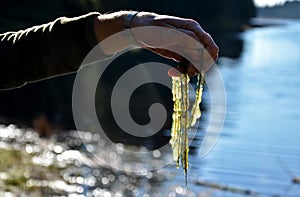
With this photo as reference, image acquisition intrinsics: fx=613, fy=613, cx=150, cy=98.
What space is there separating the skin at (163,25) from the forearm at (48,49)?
40mm

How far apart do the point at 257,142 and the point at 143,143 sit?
2.79 meters

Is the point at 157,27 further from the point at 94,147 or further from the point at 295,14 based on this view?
the point at 295,14

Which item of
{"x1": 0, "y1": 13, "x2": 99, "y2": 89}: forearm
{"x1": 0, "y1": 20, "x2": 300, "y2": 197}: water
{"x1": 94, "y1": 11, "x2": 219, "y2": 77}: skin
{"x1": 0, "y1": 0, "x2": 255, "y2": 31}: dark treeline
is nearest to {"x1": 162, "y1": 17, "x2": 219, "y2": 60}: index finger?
{"x1": 94, "y1": 11, "x2": 219, "y2": 77}: skin

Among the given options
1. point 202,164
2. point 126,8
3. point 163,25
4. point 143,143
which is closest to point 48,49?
point 163,25

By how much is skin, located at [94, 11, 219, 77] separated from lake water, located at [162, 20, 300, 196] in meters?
8.73

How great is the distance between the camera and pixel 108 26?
1917 mm

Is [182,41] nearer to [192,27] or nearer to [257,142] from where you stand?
[192,27]

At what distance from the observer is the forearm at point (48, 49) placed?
1933mm

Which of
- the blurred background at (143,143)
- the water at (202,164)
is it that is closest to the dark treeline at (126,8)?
the blurred background at (143,143)

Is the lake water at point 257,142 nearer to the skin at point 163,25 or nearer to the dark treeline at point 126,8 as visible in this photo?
the dark treeline at point 126,8

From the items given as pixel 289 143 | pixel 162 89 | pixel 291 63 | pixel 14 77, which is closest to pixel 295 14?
pixel 291 63

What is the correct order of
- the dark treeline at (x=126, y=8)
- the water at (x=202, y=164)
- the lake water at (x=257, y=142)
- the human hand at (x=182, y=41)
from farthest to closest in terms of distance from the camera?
the dark treeline at (x=126, y=8)
the lake water at (x=257, y=142)
the water at (x=202, y=164)
the human hand at (x=182, y=41)

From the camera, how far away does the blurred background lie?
35.8ft

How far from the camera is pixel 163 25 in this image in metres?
1.84
